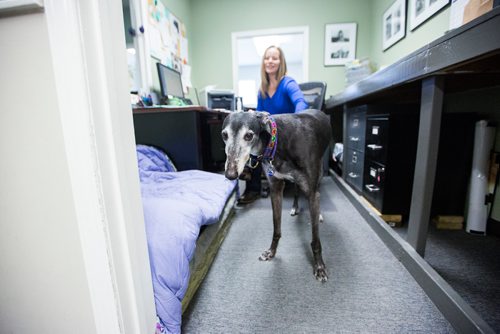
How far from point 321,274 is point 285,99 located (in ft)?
3.93

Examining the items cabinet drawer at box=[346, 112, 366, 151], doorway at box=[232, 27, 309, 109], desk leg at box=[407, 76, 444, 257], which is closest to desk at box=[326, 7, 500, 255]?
desk leg at box=[407, 76, 444, 257]

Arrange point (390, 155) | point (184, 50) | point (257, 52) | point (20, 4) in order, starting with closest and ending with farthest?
point (20, 4), point (390, 155), point (184, 50), point (257, 52)

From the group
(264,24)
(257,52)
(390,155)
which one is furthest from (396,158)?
(257,52)

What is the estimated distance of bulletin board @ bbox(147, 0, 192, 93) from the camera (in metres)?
2.58

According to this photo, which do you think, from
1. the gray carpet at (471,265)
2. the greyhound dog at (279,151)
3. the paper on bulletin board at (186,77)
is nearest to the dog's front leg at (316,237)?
the greyhound dog at (279,151)

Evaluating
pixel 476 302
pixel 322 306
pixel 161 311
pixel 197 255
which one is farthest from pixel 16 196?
pixel 476 302

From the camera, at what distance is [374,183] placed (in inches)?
67.1

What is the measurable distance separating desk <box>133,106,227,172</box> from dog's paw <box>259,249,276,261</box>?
74 cm

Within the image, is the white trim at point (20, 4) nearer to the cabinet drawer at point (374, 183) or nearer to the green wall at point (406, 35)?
the cabinet drawer at point (374, 183)

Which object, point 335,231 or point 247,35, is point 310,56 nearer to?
point 247,35

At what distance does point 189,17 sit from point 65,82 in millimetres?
3831

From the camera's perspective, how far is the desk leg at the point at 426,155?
88cm

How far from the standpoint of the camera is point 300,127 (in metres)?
1.15

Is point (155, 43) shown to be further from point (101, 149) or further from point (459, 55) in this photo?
point (459, 55)
